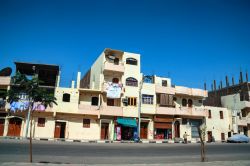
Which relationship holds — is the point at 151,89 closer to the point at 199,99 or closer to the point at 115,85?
the point at 115,85

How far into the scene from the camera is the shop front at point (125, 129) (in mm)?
35250

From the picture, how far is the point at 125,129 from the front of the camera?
36562mm

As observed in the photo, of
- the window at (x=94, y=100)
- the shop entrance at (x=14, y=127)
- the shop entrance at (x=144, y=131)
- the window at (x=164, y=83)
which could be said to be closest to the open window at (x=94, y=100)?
the window at (x=94, y=100)

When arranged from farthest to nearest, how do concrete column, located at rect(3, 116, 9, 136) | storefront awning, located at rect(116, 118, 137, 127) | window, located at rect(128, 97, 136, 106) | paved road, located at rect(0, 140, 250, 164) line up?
window, located at rect(128, 97, 136, 106), storefront awning, located at rect(116, 118, 137, 127), concrete column, located at rect(3, 116, 9, 136), paved road, located at rect(0, 140, 250, 164)

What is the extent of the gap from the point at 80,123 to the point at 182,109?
59.6 ft

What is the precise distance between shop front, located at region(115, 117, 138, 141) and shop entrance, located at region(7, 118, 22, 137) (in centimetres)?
1438

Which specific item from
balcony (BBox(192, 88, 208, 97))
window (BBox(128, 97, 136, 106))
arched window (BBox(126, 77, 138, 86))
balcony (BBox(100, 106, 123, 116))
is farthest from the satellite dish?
balcony (BBox(192, 88, 208, 97))

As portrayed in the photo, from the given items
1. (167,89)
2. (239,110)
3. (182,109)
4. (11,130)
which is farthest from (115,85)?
(239,110)

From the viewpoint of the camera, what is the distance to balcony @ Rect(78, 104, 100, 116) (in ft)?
111

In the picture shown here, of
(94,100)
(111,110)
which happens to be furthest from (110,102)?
(94,100)

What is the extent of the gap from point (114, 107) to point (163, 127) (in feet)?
32.0

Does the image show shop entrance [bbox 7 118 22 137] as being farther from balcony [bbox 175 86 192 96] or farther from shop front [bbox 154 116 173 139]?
balcony [bbox 175 86 192 96]

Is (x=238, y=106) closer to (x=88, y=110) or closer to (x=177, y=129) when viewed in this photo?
(x=177, y=129)

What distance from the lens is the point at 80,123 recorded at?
34.6 metres
